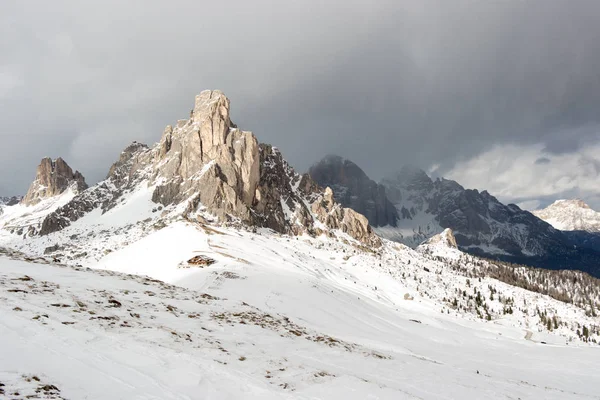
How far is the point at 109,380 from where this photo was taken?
6391 millimetres

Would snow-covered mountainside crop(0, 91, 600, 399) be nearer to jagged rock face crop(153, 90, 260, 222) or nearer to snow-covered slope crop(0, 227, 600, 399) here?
snow-covered slope crop(0, 227, 600, 399)

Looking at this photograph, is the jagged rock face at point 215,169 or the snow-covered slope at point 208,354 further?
the jagged rock face at point 215,169

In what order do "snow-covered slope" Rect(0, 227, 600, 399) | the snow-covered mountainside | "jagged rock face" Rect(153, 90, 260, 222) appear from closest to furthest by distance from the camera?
1. "snow-covered slope" Rect(0, 227, 600, 399)
2. the snow-covered mountainside
3. "jagged rock face" Rect(153, 90, 260, 222)

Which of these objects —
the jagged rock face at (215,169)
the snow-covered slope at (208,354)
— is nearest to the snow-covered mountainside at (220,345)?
the snow-covered slope at (208,354)

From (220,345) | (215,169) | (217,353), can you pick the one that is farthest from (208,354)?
(215,169)

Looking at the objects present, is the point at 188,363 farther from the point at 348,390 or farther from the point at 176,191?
the point at 176,191

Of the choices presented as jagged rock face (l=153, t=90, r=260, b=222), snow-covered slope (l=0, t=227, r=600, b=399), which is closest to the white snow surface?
snow-covered slope (l=0, t=227, r=600, b=399)

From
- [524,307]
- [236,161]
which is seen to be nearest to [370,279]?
[524,307]

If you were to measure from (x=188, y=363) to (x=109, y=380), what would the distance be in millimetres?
2392

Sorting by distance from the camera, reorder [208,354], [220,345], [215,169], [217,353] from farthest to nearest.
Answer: [215,169], [220,345], [217,353], [208,354]

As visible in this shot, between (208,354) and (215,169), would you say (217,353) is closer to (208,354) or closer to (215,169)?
(208,354)

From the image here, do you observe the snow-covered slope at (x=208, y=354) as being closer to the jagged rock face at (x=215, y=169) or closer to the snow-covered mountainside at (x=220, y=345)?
the snow-covered mountainside at (x=220, y=345)

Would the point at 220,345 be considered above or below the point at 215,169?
below

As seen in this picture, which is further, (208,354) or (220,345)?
(220,345)
